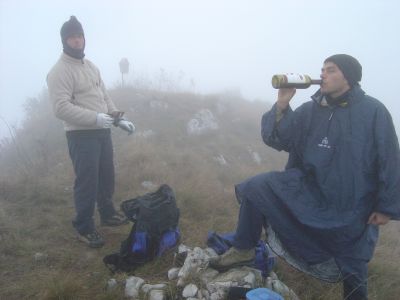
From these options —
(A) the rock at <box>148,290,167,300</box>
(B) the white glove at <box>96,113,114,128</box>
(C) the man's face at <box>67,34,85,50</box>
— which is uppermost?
(C) the man's face at <box>67,34,85,50</box>

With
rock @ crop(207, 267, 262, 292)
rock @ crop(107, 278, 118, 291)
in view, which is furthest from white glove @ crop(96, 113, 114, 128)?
rock @ crop(207, 267, 262, 292)

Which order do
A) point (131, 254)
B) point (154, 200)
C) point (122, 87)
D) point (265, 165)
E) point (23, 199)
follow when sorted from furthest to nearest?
point (122, 87) → point (265, 165) → point (23, 199) → point (154, 200) → point (131, 254)

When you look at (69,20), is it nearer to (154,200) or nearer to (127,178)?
(154,200)

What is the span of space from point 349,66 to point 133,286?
2745 mm

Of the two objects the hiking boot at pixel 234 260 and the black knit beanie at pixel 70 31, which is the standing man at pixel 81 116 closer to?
the black knit beanie at pixel 70 31

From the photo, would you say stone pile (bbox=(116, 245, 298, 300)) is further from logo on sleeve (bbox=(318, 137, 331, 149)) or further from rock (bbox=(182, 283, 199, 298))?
logo on sleeve (bbox=(318, 137, 331, 149))

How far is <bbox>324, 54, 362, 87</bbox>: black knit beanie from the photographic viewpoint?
329 centimetres

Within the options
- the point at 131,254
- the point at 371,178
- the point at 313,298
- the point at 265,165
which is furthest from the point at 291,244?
the point at 265,165

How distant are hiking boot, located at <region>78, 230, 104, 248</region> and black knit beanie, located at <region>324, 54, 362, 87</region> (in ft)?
10.4

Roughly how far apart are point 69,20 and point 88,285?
2878 mm

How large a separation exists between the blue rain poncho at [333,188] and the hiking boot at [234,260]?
25 centimetres

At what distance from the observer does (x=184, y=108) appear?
46.4 feet

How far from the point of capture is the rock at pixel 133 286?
328 centimetres

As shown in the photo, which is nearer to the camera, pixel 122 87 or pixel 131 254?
pixel 131 254
